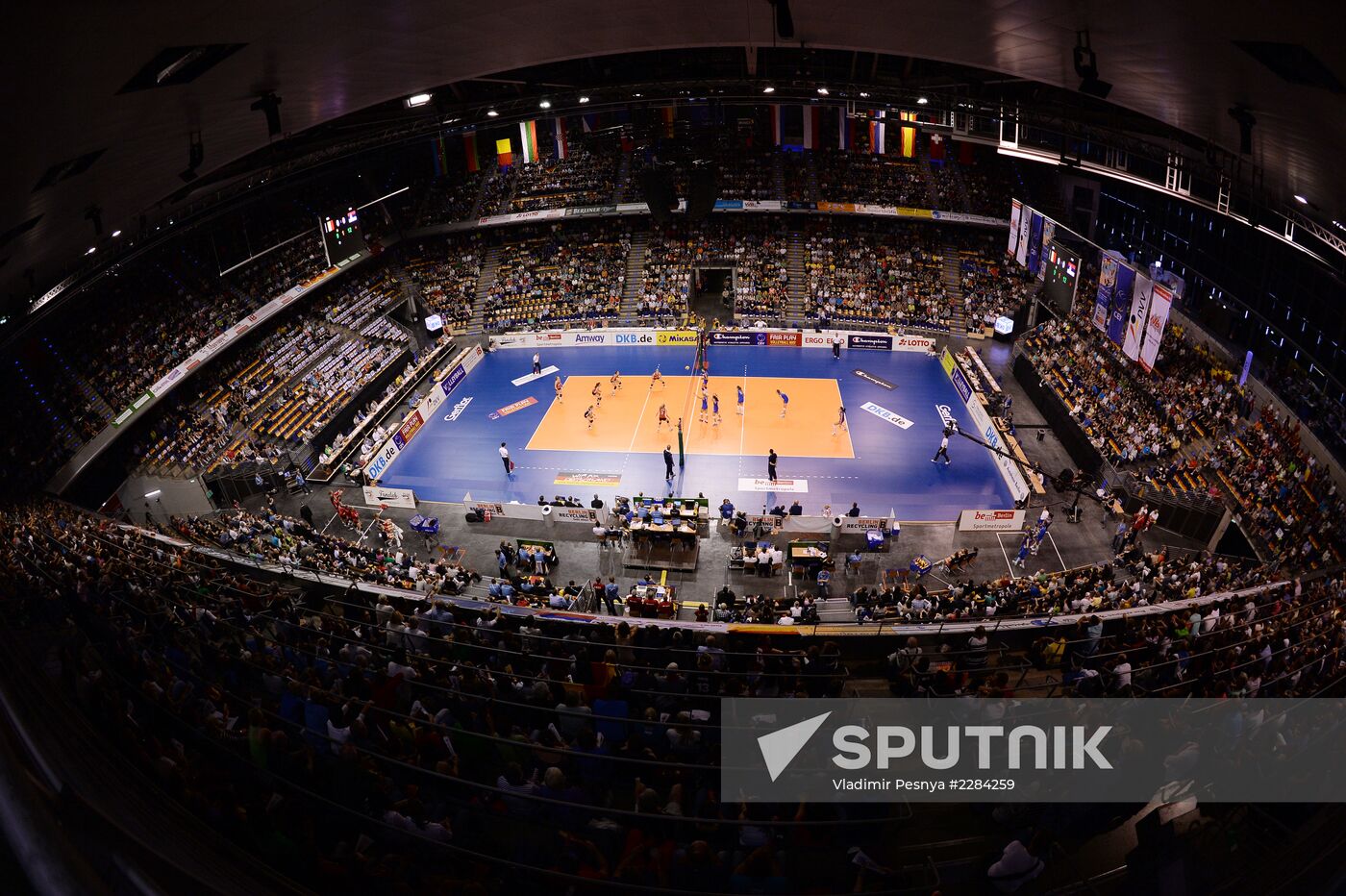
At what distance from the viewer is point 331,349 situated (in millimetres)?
36219

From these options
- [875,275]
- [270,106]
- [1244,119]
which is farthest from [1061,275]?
[270,106]

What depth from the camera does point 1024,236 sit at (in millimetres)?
31625

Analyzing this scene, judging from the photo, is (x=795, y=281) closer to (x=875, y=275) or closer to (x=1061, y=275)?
(x=875, y=275)

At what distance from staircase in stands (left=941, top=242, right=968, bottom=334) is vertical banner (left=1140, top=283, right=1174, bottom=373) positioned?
14605mm

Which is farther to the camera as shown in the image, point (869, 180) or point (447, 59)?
point (869, 180)

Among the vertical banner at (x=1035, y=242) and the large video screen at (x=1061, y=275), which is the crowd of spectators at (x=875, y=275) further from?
the large video screen at (x=1061, y=275)

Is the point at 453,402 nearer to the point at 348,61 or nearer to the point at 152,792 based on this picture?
the point at 348,61

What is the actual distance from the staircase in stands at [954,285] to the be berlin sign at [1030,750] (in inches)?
1256

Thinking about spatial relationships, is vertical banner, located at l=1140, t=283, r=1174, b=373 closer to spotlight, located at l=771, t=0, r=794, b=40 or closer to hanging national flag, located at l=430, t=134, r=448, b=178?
spotlight, located at l=771, t=0, r=794, b=40

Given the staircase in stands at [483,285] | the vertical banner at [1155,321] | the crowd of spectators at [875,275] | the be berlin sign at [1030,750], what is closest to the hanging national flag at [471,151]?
the staircase in stands at [483,285]

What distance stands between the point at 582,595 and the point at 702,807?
12.1 metres

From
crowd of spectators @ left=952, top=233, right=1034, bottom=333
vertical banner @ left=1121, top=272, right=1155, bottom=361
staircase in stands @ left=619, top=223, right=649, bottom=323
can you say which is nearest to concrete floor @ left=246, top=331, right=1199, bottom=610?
vertical banner @ left=1121, top=272, right=1155, bottom=361

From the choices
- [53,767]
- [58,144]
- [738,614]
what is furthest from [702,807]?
[58,144]

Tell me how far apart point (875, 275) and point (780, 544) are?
2397cm
